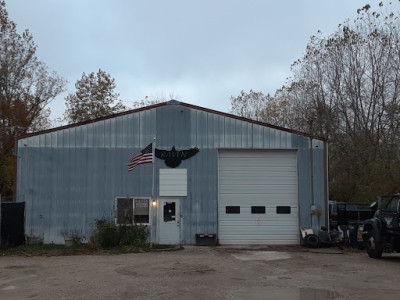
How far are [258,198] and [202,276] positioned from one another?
1055 cm

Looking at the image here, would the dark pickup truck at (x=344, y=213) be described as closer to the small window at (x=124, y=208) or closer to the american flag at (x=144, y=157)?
the american flag at (x=144, y=157)

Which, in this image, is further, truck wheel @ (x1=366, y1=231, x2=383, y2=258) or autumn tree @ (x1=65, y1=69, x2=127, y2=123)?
autumn tree @ (x1=65, y1=69, x2=127, y2=123)

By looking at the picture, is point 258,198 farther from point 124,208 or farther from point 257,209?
point 124,208

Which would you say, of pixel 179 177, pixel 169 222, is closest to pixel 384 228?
pixel 179 177

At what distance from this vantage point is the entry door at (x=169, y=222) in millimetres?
21281

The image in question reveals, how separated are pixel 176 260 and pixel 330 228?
987cm

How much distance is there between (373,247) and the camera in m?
16.1

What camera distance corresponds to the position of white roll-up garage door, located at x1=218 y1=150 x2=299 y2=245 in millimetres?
21891

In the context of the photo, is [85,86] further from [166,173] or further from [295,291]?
[295,291]

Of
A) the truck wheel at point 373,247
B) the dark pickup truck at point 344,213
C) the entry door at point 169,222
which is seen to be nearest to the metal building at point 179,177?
the entry door at point 169,222

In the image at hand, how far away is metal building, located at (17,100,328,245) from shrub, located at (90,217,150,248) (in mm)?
2200

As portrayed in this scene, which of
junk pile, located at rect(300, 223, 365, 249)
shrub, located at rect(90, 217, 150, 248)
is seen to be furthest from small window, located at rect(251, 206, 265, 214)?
shrub, located at rect(90, 217, 150, 248)

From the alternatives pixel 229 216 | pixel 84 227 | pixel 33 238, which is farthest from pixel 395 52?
→ pixel 33 238

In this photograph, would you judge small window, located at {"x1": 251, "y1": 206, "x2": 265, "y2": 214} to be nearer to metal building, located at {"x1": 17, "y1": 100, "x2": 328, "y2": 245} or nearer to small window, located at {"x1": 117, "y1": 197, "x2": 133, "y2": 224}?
metal building, located at {"x1": 17, "y1": 100, "x2": 328, "y2": 245}
